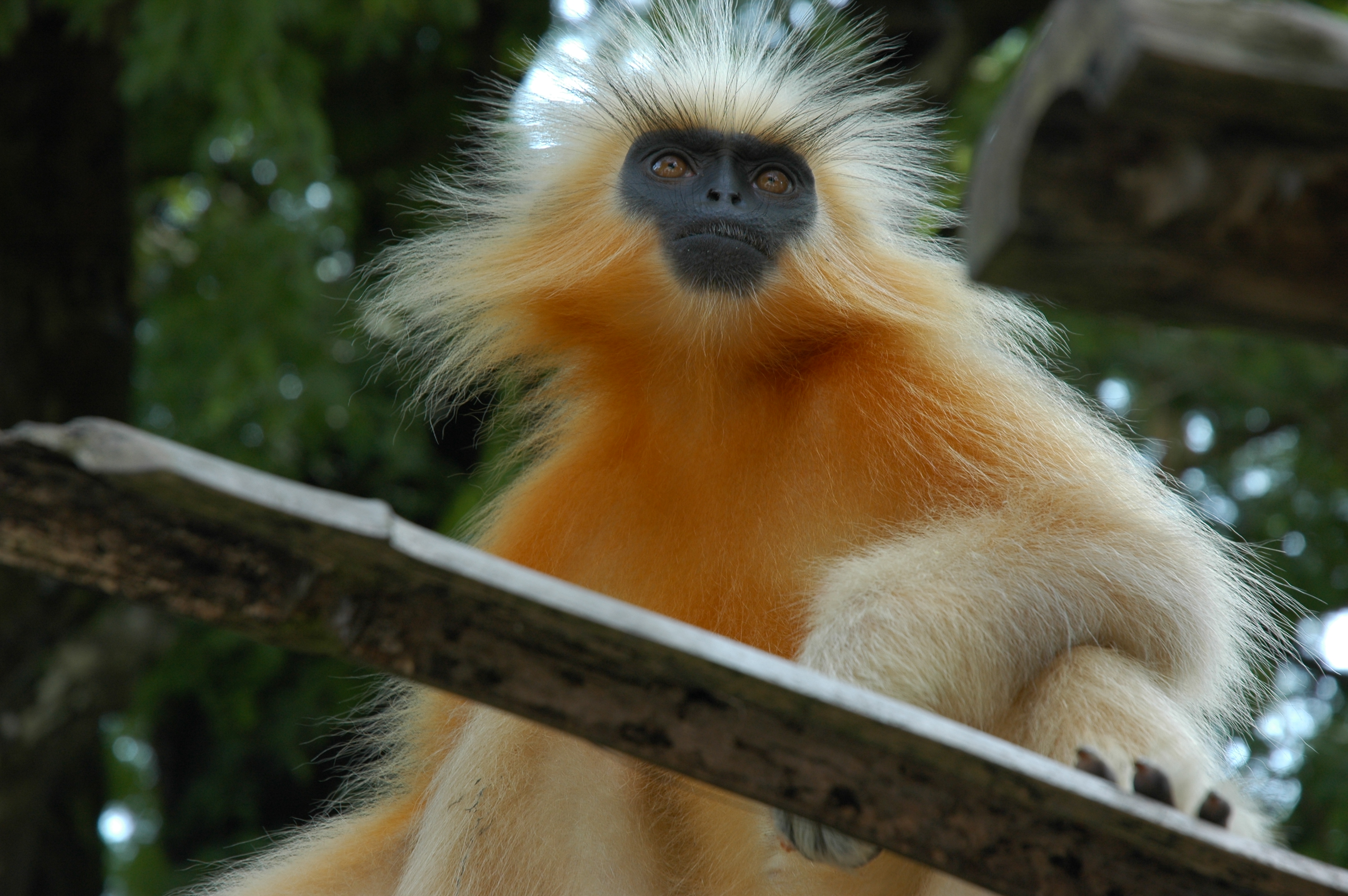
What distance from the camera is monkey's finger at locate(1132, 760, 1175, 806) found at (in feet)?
5.53

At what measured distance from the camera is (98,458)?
1208mm

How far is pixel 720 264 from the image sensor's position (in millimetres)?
3176

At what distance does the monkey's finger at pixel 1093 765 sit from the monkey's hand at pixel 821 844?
446 millimetres

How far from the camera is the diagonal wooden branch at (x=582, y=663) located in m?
1.27

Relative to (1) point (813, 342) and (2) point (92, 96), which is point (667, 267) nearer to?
(1) point (813, 342)

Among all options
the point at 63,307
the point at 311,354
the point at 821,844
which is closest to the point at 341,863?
the point at 821,844

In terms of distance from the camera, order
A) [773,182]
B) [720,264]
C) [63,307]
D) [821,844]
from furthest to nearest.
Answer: [63,307] < [773,182] < [720,264] < [821,844]

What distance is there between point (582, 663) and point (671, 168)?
7.27 feet

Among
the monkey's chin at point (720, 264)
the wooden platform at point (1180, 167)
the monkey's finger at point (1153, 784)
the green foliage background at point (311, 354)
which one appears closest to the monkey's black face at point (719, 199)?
the monkey's chin at point (720, 264)

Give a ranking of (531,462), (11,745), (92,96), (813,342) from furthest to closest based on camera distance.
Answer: (92,96)
(11,745)
(531,462)
(813,342)

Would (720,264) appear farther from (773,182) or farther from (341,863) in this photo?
(341,863)

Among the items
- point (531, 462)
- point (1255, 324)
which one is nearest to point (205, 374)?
point (531, 462)

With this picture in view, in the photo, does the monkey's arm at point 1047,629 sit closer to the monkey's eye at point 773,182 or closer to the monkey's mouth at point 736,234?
the monkey's mouth at point 736,234

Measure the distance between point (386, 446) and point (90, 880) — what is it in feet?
8.89
